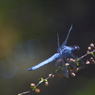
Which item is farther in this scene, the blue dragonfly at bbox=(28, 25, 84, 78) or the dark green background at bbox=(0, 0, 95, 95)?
the dark green background at bbox=(0, 0, 95, 95)

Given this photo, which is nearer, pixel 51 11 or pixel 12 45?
pixel 12 45

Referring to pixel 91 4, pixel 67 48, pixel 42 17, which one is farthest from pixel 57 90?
pixel 67 48

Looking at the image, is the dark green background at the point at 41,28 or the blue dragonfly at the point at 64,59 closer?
the blue dragonfly at the point at 64,59

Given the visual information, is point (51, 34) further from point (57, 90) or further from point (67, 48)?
point (67, 48)

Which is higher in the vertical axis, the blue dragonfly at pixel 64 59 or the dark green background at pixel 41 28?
the dark green background at pixel 41 28

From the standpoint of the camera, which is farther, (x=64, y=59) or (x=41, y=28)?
→ (x=41, y=28)

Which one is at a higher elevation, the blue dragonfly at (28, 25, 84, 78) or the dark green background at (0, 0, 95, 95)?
the dark green background at (0, 0, 95, 95)

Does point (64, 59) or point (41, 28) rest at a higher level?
point (41, 28)

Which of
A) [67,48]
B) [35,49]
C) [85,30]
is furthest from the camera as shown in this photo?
[85,30]
